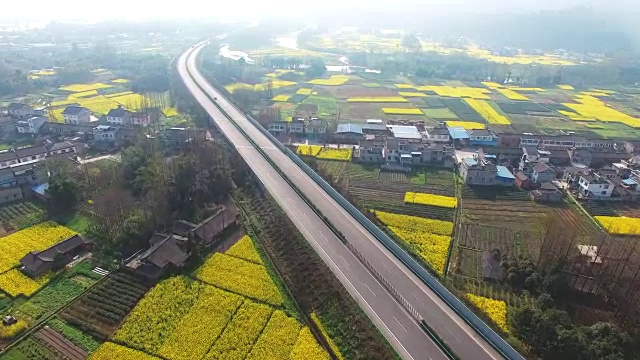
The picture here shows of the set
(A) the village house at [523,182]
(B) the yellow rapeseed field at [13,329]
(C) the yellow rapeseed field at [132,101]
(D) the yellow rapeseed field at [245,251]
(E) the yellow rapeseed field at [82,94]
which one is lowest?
(A) the village house at [523,182]

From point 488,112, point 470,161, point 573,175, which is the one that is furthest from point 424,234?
point 488,112

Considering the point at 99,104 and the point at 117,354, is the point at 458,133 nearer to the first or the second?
the point at 117,354

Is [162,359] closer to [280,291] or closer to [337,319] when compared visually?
[280,291]

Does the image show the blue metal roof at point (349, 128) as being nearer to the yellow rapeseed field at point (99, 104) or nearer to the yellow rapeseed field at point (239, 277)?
the yellow rapeseed field at point (239, 277)

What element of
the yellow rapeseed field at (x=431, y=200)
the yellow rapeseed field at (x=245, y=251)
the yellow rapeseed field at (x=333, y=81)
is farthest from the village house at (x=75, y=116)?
the yellow rapeseed field at (x=333, y=81)

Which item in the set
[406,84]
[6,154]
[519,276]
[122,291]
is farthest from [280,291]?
[406,84]

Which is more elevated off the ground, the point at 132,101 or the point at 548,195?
the point at 132,101
